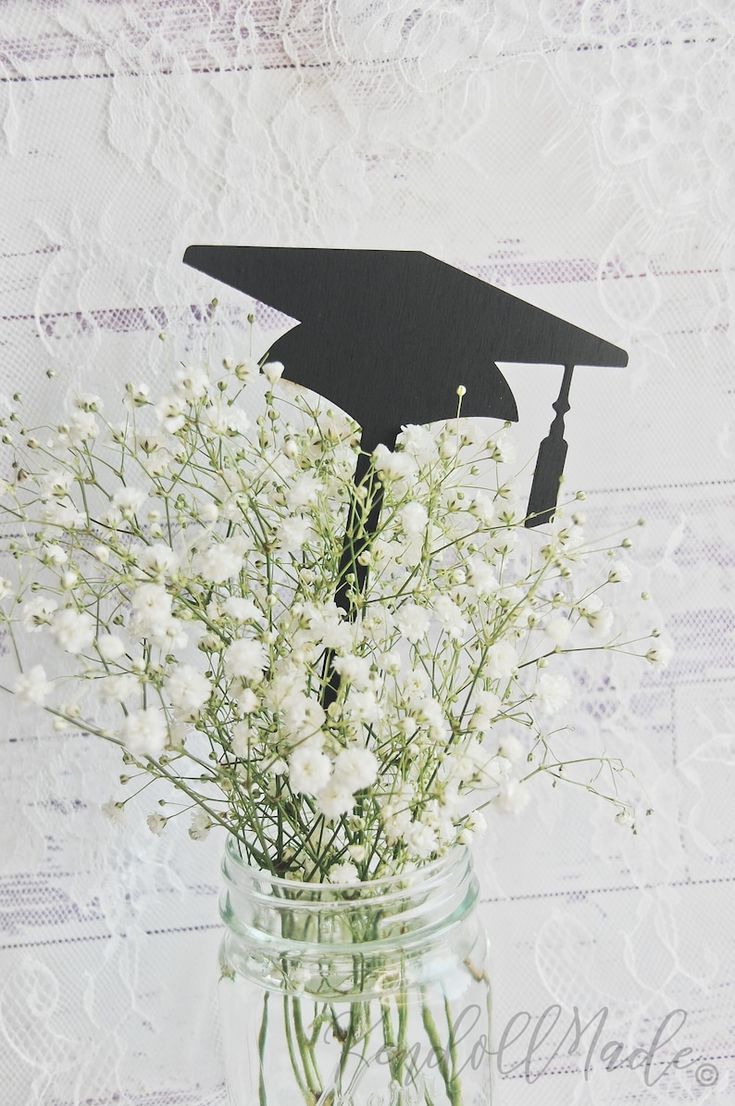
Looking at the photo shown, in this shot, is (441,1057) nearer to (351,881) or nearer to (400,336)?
(351,881)

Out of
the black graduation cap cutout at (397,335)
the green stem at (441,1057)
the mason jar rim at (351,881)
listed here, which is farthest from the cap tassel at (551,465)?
the green stem at (441,1057)

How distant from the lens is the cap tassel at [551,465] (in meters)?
0.74

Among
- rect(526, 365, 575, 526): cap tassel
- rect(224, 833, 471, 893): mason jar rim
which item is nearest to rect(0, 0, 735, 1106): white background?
rect(526, 365, 575, 526): cap tassel

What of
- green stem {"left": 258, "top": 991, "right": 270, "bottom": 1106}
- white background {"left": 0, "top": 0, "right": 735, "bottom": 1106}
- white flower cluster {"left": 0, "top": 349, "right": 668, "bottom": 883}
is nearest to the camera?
white flower cluster {"left": 0, "top": 349, "right": 668, "bottom": 883}

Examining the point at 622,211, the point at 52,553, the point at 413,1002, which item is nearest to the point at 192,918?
the point at 413,1002

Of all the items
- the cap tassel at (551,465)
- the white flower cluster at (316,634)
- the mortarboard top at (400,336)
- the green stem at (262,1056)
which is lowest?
the green stem at (262,1056)

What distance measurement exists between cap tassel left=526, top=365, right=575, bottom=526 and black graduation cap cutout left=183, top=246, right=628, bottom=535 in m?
0.03

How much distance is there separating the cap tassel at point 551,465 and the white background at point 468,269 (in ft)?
0.30

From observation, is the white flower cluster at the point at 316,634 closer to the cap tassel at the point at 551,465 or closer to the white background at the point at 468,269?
the cap tassel at the point at 551,465

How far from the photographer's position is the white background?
0.79 meters

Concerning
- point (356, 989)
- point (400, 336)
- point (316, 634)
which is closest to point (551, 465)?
point (400, 336)

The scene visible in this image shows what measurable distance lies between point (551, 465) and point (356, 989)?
39 cm

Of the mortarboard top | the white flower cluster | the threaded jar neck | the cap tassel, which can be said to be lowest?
the threaded jar neck

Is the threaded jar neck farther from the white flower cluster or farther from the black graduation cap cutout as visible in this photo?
the black graduation cap cutout
